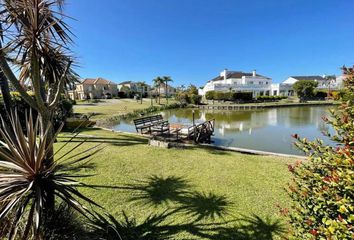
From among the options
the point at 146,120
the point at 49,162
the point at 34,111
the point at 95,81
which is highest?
the point at 95,81

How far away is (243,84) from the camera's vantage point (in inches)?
2217

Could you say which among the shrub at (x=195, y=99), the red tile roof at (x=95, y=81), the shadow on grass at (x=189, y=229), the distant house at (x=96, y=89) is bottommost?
the shadow on grass at (x=189, y=229)

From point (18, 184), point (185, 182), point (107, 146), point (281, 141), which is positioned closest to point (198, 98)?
point (281, 141)

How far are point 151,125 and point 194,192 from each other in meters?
7.55

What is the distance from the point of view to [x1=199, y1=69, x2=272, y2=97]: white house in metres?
55.1

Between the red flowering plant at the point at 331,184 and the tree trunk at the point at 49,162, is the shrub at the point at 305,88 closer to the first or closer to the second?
the red flowering plant at the point at 331,184

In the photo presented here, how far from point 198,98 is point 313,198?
45211 millimetres

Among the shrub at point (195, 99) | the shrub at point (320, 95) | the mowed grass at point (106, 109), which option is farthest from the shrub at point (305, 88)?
the mowed grass at point (106, 109)

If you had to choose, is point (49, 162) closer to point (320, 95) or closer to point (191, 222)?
point (191, 222)

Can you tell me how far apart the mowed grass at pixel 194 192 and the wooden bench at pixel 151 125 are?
3.79 meters

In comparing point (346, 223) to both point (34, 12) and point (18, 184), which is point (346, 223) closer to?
point (18, 184)

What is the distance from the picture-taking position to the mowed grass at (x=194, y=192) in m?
3.86

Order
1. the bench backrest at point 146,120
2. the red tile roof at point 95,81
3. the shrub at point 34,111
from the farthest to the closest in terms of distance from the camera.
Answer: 1. the red tile roof at point 95,81
2. the bench backrest at point 146,120
3. the shrub at point 34,111

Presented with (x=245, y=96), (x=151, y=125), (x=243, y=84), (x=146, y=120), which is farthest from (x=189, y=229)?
(x=243, y=84)
